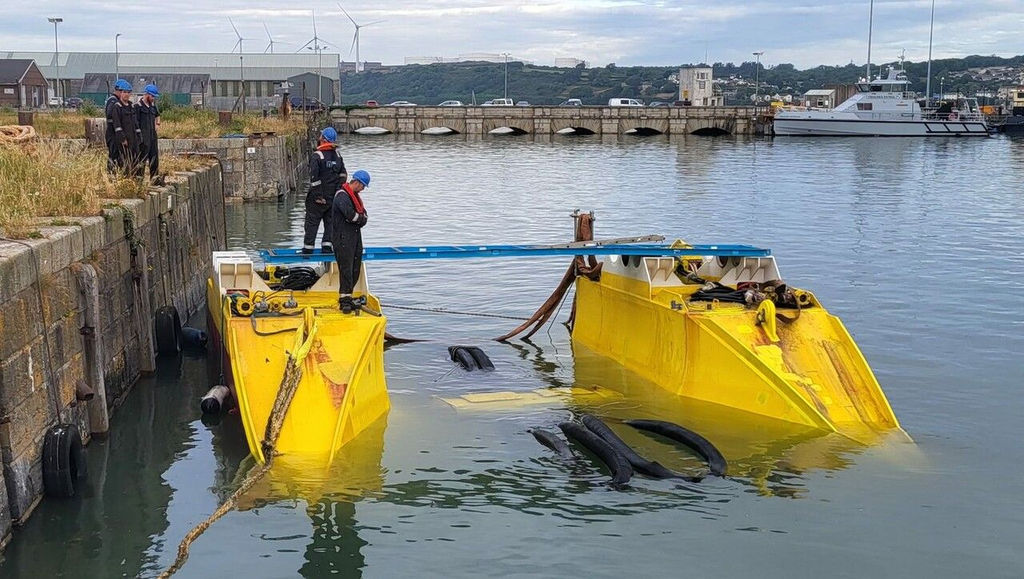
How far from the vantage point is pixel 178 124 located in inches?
1598

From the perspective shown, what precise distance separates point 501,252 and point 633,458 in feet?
15.1

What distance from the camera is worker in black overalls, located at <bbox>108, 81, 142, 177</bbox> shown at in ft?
59.6

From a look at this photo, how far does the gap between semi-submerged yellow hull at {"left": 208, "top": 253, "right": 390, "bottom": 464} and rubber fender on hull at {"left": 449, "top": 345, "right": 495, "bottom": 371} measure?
11.9 feet

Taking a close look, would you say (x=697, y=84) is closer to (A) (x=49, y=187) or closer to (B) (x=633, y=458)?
(A) (x=49, y=187)

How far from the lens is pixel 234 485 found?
12.2 m

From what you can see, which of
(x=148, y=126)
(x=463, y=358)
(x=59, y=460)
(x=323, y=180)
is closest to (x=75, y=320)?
(x=59, y=460)

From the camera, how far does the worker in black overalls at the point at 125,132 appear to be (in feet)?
59.6

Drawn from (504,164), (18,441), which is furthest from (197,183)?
(504,164)

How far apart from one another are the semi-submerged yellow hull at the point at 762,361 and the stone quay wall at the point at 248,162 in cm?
2360

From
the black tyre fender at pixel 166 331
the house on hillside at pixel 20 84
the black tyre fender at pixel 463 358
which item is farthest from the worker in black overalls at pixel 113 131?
the house on hillside at pixel 20 84

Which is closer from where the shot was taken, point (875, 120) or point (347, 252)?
point (347, 252)

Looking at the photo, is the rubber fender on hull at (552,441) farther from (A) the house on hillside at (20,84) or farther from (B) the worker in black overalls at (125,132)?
(A) the house on hillside at (20,84)

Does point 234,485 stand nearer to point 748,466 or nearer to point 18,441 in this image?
point 18,441

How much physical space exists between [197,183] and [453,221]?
14.3 meters
